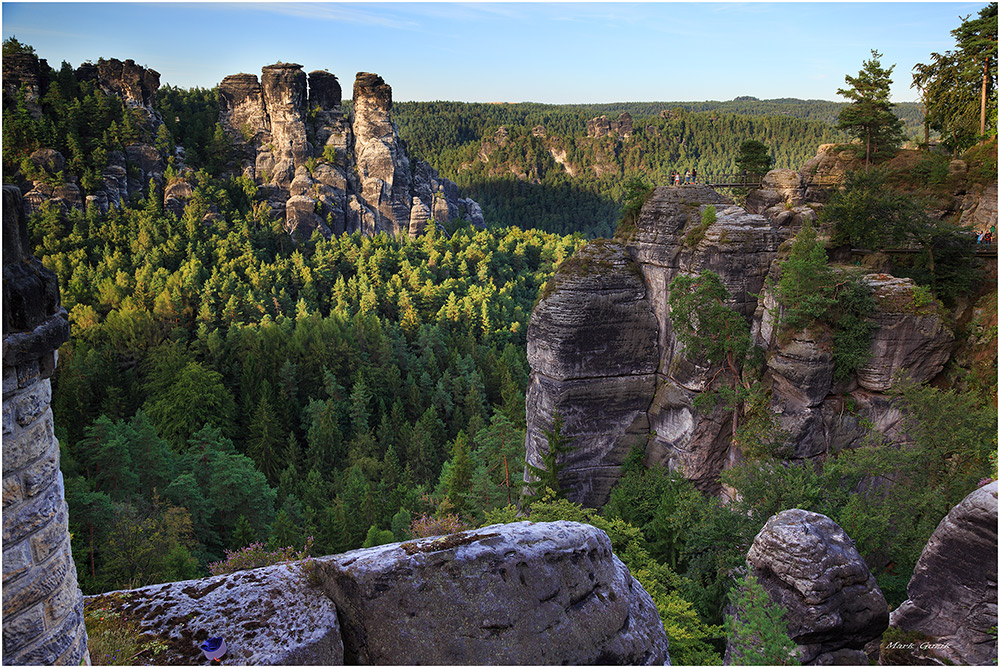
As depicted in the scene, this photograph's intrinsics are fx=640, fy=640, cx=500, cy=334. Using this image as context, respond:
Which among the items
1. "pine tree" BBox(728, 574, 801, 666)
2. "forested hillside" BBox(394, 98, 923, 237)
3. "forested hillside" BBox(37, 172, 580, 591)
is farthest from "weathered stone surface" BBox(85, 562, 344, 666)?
"forested hillside" BBox(394, 98, 923, 237)

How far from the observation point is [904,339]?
685 inches

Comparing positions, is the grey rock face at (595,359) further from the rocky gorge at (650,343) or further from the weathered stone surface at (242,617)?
the weathered stone surface at (242,617)

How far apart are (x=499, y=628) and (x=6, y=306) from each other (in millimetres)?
6157

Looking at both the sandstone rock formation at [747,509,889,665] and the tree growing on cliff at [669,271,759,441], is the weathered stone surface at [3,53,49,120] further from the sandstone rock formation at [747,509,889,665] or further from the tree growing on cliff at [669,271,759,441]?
the sandstone rock formation at [747,509,889,665]

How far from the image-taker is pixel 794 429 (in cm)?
1838

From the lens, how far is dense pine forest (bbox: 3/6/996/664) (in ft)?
51.7

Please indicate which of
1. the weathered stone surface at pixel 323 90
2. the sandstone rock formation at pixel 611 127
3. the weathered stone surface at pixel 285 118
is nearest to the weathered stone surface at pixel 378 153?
the weathered stone surface at pixel 323 90

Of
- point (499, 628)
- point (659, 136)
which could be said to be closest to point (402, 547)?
point (499, 628)

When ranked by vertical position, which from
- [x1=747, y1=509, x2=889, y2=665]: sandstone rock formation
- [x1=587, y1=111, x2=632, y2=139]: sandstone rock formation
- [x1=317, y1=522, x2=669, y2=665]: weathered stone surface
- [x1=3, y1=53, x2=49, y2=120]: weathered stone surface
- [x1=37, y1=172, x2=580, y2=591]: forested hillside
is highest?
[x1=587, y1=111, x2=632, y2=139]: sandstone rock formation

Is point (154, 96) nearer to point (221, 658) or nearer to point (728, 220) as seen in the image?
point (728, 220)

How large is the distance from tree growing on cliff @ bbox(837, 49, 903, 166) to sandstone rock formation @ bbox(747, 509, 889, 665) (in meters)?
21.5

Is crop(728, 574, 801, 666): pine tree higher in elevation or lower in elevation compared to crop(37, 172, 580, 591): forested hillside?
higher

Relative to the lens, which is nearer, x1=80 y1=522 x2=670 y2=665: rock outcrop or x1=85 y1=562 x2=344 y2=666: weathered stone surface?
x1=85 y1=562 x2=344 y2=666: weathered stone surface

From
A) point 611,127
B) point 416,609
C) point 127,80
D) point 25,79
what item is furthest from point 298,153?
point 611,127
